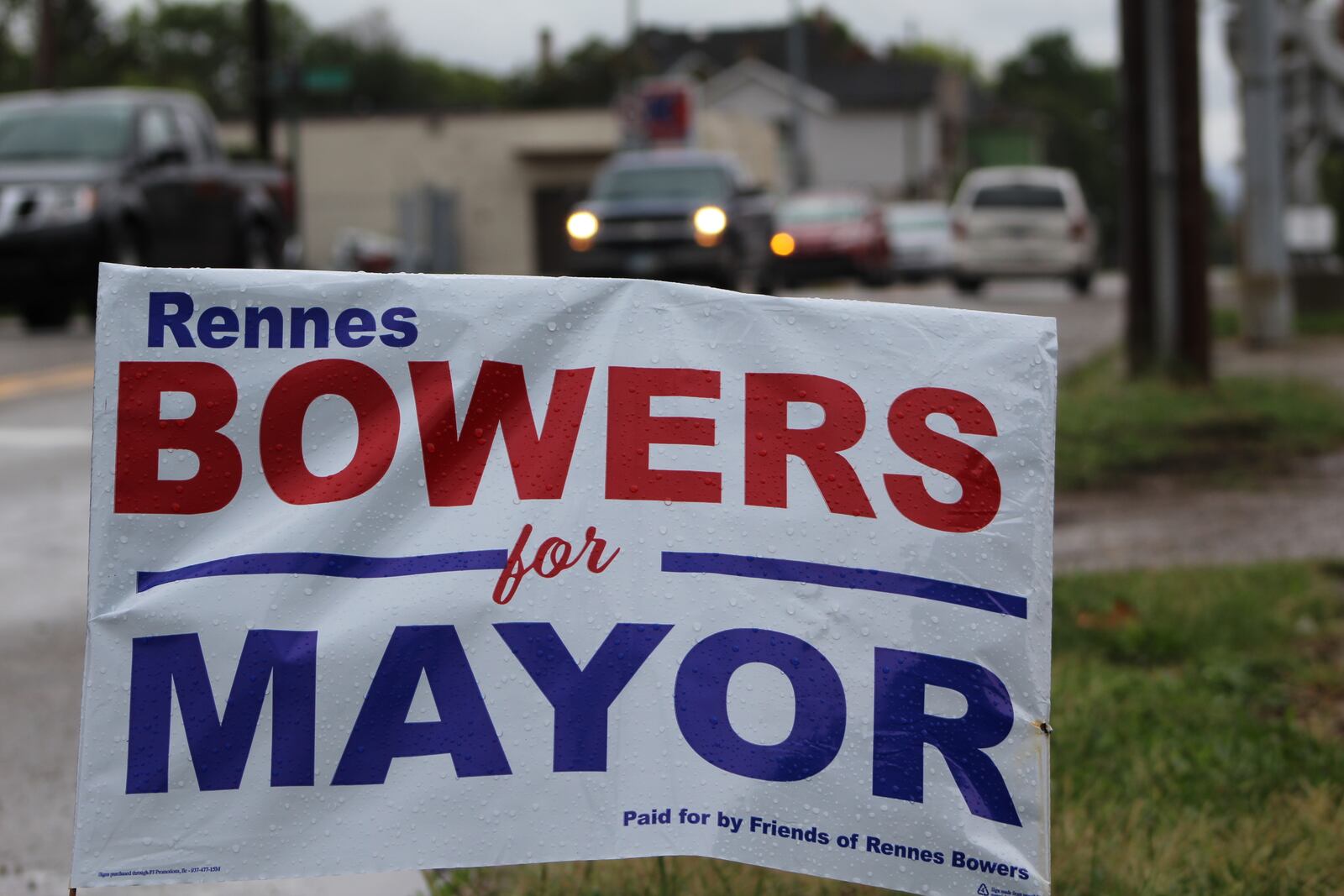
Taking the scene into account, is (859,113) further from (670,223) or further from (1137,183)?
(1137,183)

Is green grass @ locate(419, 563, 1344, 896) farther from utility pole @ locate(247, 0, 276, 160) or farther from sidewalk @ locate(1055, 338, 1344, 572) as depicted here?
utility pole @ locate(247, 0, 276, 160)

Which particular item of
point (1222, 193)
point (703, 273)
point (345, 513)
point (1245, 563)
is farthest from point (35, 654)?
point (1222, 193)

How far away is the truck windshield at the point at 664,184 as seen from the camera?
19.5 meters

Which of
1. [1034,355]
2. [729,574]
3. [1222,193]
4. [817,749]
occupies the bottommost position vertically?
[817,749]

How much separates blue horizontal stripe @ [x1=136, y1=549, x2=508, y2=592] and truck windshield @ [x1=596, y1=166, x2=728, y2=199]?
54.6 feet

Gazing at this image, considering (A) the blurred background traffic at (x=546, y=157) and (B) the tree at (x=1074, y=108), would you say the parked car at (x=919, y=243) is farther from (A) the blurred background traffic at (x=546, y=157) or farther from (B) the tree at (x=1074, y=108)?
(B) the tree at (x=1074, y=108)

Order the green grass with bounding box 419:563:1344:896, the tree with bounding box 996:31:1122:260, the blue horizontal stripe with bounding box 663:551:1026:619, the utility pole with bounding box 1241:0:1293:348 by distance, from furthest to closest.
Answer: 1. the tree with bounding box 996:31:1122:260
2. the utility pole with bounding box 1241:0:1293:348
3. the green grass with bounding box 419:563:1344:896
4. the blue horizontal stripe with bounding box 663:551:1026:619

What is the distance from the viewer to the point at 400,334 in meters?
2.98

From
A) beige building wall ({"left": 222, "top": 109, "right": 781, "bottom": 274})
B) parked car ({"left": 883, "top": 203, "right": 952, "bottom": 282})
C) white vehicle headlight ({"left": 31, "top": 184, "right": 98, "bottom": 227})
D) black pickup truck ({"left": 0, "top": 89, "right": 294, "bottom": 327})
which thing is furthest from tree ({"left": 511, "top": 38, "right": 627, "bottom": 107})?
white vehicle headlight ({"left": 31, "top": 184, "right": 98, "bottom": 227})

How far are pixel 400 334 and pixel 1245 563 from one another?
4.72 metres

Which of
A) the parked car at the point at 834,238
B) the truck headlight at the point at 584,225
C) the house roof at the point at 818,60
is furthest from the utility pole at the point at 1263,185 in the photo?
the house roof at the point at 818,60

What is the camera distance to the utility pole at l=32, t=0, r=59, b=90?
3328cm

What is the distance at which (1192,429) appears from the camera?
10414mm

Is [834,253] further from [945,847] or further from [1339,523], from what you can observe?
[945,847]
